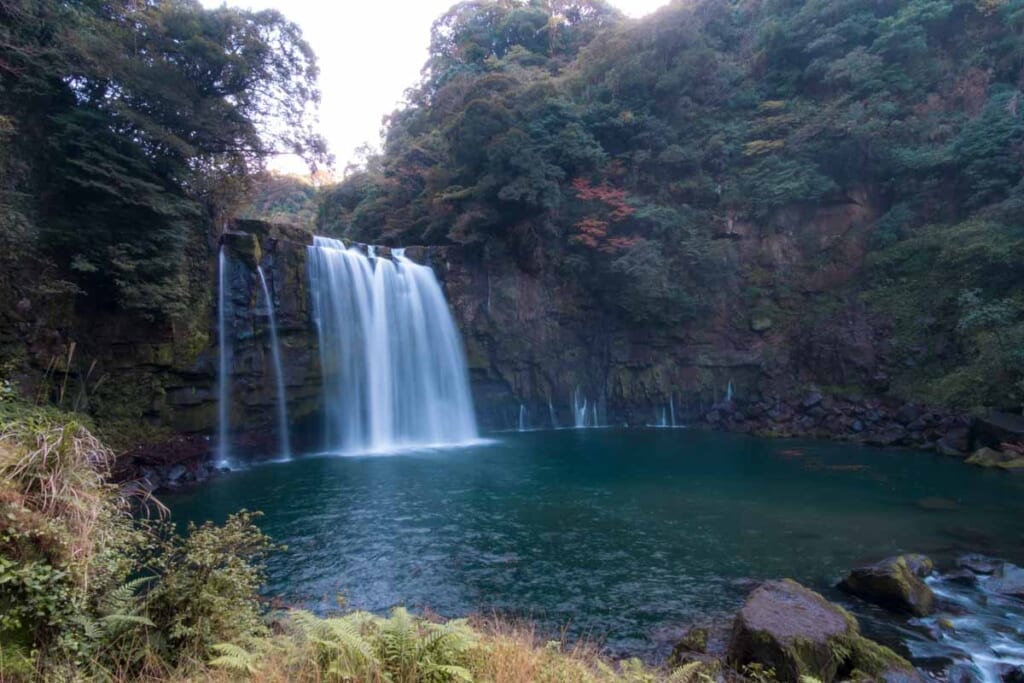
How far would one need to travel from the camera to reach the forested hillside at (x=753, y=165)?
81.4ft

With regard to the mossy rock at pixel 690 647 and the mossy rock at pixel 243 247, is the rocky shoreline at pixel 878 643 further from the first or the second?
the mossy rock at pixel 243 247

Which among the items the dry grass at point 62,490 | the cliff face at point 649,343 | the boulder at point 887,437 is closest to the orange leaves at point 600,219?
the cliff face at point 649,343

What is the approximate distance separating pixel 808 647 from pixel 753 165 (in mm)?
26993

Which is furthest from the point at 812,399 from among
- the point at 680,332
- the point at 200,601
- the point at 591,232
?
the point at 200,601

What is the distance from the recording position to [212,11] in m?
18.7

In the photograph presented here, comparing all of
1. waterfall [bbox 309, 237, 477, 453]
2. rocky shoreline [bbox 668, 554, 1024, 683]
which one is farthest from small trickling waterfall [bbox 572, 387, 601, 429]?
rocky shoreline [bbox 668, 554, 1024, 683]

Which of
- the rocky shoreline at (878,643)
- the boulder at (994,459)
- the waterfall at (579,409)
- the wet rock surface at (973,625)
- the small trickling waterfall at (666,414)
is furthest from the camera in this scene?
the waterfall at (579,409)

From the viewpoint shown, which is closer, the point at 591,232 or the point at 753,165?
the point at 591,232

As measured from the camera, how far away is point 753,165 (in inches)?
1147

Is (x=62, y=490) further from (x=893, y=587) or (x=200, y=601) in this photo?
(x=893, y=587)

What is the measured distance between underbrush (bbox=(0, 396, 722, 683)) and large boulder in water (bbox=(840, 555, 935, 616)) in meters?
5.57

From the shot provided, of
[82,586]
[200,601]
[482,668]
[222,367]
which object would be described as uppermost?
→ [222,367]

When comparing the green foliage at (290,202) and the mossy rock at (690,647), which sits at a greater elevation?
the green foliage at (290,202)

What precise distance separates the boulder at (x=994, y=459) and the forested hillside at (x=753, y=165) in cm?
448
